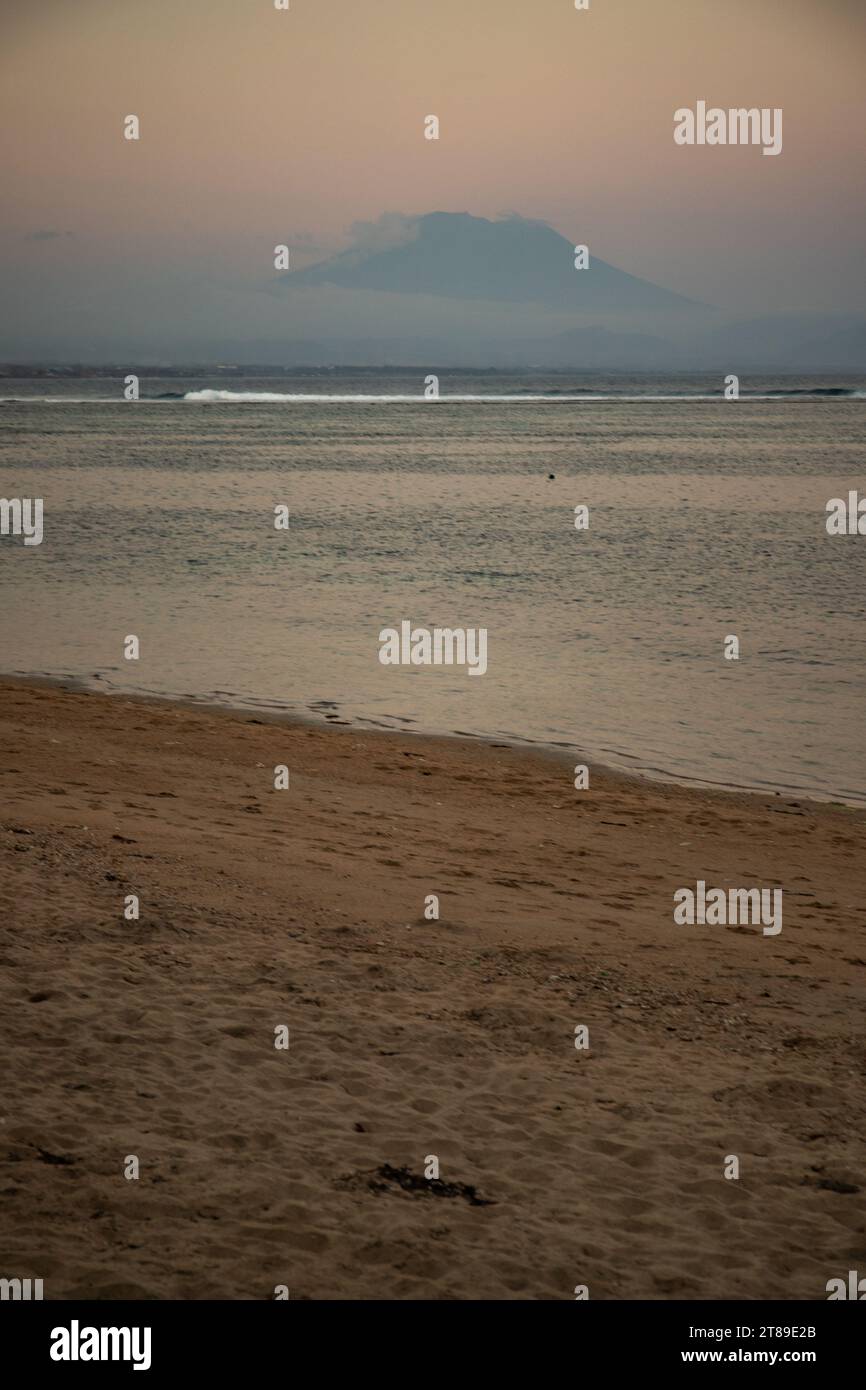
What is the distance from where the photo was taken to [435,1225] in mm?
4898

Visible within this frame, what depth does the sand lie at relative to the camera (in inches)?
188

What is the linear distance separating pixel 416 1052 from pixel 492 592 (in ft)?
60.6

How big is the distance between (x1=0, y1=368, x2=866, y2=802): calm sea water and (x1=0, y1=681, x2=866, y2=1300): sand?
3.98 meters

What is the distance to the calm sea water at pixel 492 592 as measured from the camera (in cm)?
1473

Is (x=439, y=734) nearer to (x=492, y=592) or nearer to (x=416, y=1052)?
(x=416, y=1052)

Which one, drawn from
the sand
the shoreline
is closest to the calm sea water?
the shoreline

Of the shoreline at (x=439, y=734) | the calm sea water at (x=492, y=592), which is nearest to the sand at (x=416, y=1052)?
the shoreline at (x=439, y=734)

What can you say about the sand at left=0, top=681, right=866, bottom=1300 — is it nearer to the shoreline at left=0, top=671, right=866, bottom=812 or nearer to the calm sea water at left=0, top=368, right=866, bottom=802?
the shoreline at left=0, top=671, right=866, bottom=812

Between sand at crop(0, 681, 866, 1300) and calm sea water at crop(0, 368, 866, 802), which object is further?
calm sea water at crop(0, 368, 866, 802)

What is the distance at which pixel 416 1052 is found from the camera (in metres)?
6.27

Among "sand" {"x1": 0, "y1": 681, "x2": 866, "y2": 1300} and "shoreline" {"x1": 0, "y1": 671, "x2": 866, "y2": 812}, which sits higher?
"shoreline" {"x1": 0, "y1": 671, "x2": 866, "y2": 812}

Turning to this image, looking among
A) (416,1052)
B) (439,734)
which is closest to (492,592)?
(439,734)

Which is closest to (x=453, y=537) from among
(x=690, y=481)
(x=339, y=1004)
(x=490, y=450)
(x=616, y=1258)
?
(x=690, y=481)

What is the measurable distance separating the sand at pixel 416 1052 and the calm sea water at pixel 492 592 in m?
3.98
